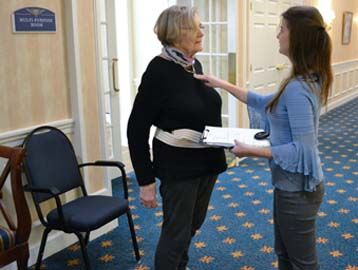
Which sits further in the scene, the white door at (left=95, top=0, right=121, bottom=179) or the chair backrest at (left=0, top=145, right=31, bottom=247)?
the white door at (left=95, top=0, right=121, bottom=179)

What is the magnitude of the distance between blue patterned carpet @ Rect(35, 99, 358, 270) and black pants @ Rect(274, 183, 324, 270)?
904mm

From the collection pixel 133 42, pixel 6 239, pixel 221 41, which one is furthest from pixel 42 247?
pixel 133 42

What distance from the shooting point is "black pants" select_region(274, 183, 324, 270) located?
1748 millimetres

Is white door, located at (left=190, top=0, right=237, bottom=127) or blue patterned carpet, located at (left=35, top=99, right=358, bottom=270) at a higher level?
white door, located at (left=190, top=0, right=237, bottom=127)

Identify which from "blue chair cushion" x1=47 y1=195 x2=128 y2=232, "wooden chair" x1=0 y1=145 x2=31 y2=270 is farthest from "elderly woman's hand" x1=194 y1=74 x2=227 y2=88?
"blue chair cushion" x1=47 y1=195 x2=128 y2=232

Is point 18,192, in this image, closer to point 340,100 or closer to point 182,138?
point 182,138

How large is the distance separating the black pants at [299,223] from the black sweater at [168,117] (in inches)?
15.3

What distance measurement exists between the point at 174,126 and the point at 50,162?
3.73ft

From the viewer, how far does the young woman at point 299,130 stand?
1.64 metres

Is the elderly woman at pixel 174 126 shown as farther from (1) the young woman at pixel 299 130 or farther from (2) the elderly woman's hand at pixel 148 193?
(1) the young woman at pixel 299 130

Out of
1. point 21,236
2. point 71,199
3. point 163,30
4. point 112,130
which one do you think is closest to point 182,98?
point 163,30

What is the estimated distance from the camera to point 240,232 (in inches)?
126

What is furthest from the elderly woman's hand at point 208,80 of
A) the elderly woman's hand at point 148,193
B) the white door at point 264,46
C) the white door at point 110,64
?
the white door at point 264,46

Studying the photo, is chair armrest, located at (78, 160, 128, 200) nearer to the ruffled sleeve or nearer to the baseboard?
the ruffled sleeve
